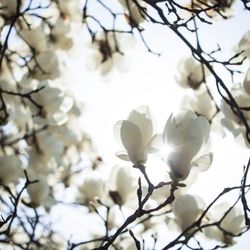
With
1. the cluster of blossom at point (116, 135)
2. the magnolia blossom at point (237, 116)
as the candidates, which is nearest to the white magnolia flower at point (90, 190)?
the cluster of blossom at point (116, 135)

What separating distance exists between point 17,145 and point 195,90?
4.66 feet

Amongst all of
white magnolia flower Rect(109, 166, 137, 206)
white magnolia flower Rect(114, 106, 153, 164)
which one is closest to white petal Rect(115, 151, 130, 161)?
white magnolia flower Rect(114, 106, 153, 164)

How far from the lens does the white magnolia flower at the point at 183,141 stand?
0.85 meters

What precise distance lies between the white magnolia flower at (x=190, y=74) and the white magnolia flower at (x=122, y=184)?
1.53 feet

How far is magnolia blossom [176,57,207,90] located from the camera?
2004 mm

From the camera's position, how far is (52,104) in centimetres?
193

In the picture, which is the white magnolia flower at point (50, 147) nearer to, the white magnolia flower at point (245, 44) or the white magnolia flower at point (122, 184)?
the white magnolia flower at point (122, 184)

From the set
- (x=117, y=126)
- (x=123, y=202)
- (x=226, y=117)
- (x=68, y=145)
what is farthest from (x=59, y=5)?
(x=117, y=126)

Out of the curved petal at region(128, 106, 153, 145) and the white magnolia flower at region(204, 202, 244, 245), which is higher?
the white magnolia flower at region(204, 202, 244, 245)

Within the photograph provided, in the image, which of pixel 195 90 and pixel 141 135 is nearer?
pixel 141 135

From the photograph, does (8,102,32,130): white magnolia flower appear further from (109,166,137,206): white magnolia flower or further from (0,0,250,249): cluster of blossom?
(109,166,137,206): white magnolia flower

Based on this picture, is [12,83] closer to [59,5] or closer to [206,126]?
[59,5]

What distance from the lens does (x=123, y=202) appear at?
176 cm

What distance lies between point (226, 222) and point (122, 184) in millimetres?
417
